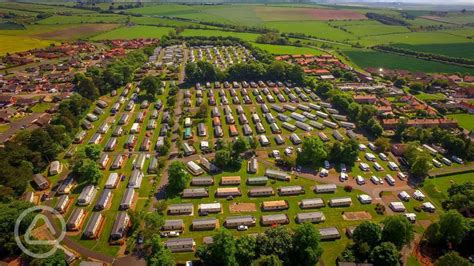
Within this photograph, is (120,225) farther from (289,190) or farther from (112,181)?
(289,190)

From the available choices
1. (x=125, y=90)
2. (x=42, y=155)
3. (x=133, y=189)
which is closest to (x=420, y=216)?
(x=133, y=189)

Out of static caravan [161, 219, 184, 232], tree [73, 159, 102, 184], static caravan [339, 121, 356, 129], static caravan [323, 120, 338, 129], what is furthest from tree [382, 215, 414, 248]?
tree [73, 159, 102, 184]

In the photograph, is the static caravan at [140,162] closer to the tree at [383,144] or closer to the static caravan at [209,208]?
Answer: the static caravan at [209,208]

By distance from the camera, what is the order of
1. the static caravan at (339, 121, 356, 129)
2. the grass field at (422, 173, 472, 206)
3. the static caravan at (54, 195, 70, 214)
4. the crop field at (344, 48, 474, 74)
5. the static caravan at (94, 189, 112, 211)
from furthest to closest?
the crop field at (344, 48, 474, 74) → the static caravan at (339, 121, 356, 129) → the grass field at (422, 173, 472, 206) → the static caravan at (94, 189, 112, 211) → the static caravan at (54, 195, 70, 214)

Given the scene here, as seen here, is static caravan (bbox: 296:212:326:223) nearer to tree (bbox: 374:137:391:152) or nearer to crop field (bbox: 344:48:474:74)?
tree (bbox: 374:137:391:152)

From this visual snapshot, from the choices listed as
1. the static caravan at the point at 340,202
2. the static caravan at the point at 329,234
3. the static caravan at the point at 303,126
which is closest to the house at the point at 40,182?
the static caravan at the point at 329,234
